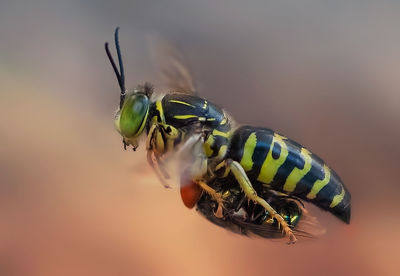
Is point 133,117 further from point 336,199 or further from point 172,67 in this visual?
point 336,199

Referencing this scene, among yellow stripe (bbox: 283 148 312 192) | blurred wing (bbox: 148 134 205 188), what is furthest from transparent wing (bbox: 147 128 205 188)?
yellow stripe (bbox: 283 148 312 192)

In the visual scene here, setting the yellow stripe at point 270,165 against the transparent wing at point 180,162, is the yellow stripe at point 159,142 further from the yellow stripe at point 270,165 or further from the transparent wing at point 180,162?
the yellow stripe at point 270,165

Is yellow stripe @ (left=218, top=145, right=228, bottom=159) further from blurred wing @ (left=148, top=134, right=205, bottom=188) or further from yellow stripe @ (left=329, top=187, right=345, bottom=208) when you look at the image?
yellow stripe @ (left=329, top=187, right=345, bottom=208)

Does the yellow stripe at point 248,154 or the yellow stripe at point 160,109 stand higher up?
the yellow stripe at point 160,109

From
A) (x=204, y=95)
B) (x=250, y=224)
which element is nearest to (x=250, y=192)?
(x=250, y=224)

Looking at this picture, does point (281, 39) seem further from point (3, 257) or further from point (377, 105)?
point (3, 257)

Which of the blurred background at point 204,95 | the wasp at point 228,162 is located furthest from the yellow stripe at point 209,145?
the blurred background at point 204,95

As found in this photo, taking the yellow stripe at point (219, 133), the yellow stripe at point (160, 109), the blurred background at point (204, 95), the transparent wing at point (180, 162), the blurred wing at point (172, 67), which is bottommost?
the blurred background at point (204, 95)
